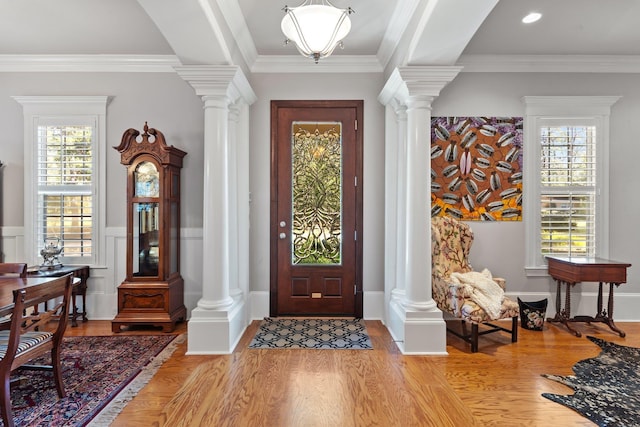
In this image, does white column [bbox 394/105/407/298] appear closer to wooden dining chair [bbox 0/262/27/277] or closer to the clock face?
the clock face

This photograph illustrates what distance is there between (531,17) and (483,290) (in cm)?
246

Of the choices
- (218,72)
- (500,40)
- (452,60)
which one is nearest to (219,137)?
(218,72)

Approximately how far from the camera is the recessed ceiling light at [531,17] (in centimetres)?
322

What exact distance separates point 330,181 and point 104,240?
8.57 ft

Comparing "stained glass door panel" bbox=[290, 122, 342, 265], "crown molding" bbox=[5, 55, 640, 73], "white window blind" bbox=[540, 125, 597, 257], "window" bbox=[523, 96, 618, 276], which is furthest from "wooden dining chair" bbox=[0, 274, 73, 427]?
"white window blind" bbox=[540, 125, 597, 257]

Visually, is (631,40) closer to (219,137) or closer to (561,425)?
(561,425)

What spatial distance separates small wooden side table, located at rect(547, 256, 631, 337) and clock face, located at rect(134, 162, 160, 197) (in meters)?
4.20

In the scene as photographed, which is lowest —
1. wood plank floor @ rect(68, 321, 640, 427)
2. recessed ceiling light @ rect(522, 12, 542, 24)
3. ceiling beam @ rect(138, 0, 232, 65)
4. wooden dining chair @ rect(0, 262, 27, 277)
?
wood plank floor @ rect(68, 321, 640, 427)

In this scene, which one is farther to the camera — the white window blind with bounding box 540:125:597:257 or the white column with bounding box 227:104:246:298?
the white window blind with bounding box 540:125:597:257

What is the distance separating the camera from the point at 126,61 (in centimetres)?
410

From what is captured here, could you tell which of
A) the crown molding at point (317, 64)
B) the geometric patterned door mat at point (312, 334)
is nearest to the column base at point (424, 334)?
the geometric patterned door mat at point (312, 334)

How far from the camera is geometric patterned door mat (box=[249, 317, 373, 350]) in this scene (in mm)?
3381

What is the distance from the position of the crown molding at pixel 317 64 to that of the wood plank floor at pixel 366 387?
2862mm

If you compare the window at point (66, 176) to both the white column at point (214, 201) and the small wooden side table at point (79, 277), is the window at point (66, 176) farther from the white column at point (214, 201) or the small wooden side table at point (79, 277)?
the white column at point (214, 201)
